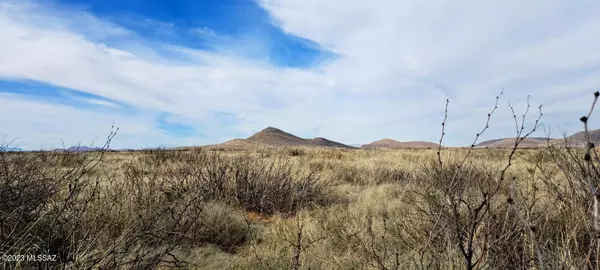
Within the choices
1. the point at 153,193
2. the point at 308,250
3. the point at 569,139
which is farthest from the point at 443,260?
the point at 153,193

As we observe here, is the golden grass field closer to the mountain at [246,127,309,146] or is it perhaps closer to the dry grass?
the dry grass

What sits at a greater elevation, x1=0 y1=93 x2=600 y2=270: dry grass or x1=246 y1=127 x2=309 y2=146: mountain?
x1=246 y1=127 x2=309 y2=146: mountain

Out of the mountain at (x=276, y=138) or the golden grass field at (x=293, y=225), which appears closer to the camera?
the golden grass field at (x=293, y=225)

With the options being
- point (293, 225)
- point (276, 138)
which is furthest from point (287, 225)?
point (276, 138)

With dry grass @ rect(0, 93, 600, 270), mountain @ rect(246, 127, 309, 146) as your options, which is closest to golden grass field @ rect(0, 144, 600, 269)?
dry grass @ rect(0, 93, 600, 270)

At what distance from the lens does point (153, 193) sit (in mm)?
5160

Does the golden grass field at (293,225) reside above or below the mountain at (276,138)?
below

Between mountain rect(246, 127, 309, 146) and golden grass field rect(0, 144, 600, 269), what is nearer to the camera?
golden grass field rect(0, 144, 600, 269)

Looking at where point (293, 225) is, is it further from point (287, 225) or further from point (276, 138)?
point (276, 138)

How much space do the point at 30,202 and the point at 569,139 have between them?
5.94 meters

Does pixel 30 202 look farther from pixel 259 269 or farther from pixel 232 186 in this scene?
pixel 232 186

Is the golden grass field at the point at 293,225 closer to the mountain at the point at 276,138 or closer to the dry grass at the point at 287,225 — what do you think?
the dry grass at the point at 287,225

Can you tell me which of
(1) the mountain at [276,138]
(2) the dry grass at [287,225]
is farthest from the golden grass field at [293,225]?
(1) the mountain at [276,138]

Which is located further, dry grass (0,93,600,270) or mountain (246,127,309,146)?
mountain (246,127,309,146)
